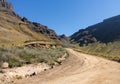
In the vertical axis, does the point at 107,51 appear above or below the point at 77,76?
above

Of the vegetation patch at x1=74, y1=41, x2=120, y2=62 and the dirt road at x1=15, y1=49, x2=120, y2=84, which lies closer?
the dirt road at x1=15, y1=49, x2=120, y2=84

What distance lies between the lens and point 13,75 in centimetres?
1975

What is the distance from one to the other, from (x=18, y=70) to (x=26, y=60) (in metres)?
5.96

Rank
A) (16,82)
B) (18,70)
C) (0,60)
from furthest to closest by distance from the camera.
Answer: (0,60), (18,70), (16,82)

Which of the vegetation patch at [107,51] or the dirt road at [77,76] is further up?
the vegetation patch at [107,51]

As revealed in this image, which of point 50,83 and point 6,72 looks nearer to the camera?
point 50,83

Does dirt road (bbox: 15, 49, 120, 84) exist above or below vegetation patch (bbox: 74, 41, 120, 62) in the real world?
below

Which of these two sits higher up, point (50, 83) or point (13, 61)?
point (13, 61)

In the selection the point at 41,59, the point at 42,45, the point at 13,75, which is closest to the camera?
the point at 13,75

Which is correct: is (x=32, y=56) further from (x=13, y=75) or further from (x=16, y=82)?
(x=16, y=82)

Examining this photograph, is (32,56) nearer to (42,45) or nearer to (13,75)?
(13,75)

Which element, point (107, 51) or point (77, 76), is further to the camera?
point (107, 51)

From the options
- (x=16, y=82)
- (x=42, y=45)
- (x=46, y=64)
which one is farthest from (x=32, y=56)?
(x=42, y=45)

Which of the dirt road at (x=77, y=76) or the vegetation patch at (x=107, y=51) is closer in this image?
the dirt road at (x=77, y=76)
